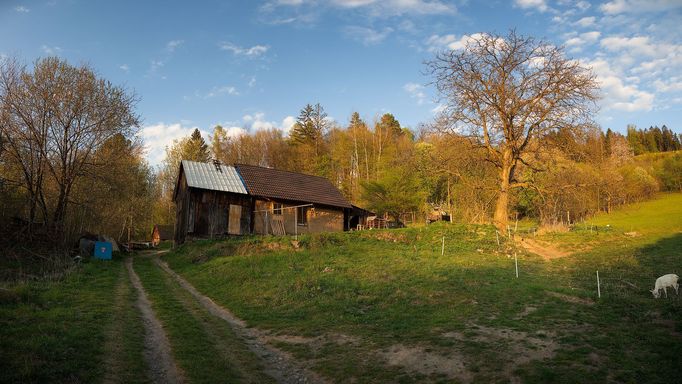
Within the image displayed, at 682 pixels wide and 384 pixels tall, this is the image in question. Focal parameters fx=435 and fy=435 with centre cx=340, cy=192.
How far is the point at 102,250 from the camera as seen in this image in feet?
94.3

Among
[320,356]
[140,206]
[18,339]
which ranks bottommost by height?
[320,356]

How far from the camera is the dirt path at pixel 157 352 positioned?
26.1 ft

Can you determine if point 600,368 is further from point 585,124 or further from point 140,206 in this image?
point 140,206

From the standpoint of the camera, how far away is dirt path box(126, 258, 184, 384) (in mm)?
7945

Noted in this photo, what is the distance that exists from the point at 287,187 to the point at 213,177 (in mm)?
6059

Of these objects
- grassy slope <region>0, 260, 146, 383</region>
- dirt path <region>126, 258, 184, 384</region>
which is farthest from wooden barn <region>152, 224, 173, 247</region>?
dirt path <region>126, 258, 184, 384</region>

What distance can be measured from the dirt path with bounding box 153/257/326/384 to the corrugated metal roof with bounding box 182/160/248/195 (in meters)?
19.2

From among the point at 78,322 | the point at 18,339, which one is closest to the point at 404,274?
the point at 78,322

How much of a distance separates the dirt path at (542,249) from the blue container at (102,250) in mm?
26432

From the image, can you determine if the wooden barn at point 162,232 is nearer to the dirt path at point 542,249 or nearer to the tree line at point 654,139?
the dirt path at point 542,249

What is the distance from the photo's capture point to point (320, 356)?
9492 millimetres

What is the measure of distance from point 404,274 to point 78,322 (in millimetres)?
10791

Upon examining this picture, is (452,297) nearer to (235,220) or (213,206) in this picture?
(235,220)

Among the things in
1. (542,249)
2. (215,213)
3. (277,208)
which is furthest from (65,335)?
(277,208)
